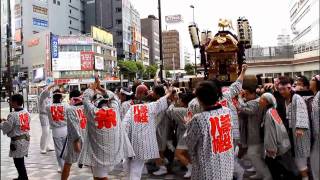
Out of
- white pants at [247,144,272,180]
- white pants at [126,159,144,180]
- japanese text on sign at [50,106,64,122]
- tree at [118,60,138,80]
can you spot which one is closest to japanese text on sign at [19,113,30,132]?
japanese text on sign at [50,106,64,122]

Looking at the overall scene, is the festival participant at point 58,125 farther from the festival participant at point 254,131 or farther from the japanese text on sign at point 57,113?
the festival participant at point 254,131

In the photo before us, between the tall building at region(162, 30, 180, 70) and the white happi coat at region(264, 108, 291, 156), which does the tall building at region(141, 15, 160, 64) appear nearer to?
the tall building at region(162, 30, 180, 70)

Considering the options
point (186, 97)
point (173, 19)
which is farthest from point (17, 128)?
point (173, 19)

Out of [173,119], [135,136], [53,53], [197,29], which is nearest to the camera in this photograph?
[135,136]

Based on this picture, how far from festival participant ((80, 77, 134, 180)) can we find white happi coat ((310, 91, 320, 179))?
2.82m

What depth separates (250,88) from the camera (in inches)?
260

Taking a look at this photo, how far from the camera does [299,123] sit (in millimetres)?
5484

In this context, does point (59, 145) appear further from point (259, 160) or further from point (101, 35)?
point (101, 35)

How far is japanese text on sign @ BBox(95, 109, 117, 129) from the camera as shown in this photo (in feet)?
16.9

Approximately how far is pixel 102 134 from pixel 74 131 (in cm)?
115

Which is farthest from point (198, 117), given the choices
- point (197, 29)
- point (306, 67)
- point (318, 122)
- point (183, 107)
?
point (306, 67)

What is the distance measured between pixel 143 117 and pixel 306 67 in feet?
69.5

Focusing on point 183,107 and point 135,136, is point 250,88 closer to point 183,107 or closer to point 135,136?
point 183,107

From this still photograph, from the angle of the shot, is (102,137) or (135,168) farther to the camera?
(135,168)
